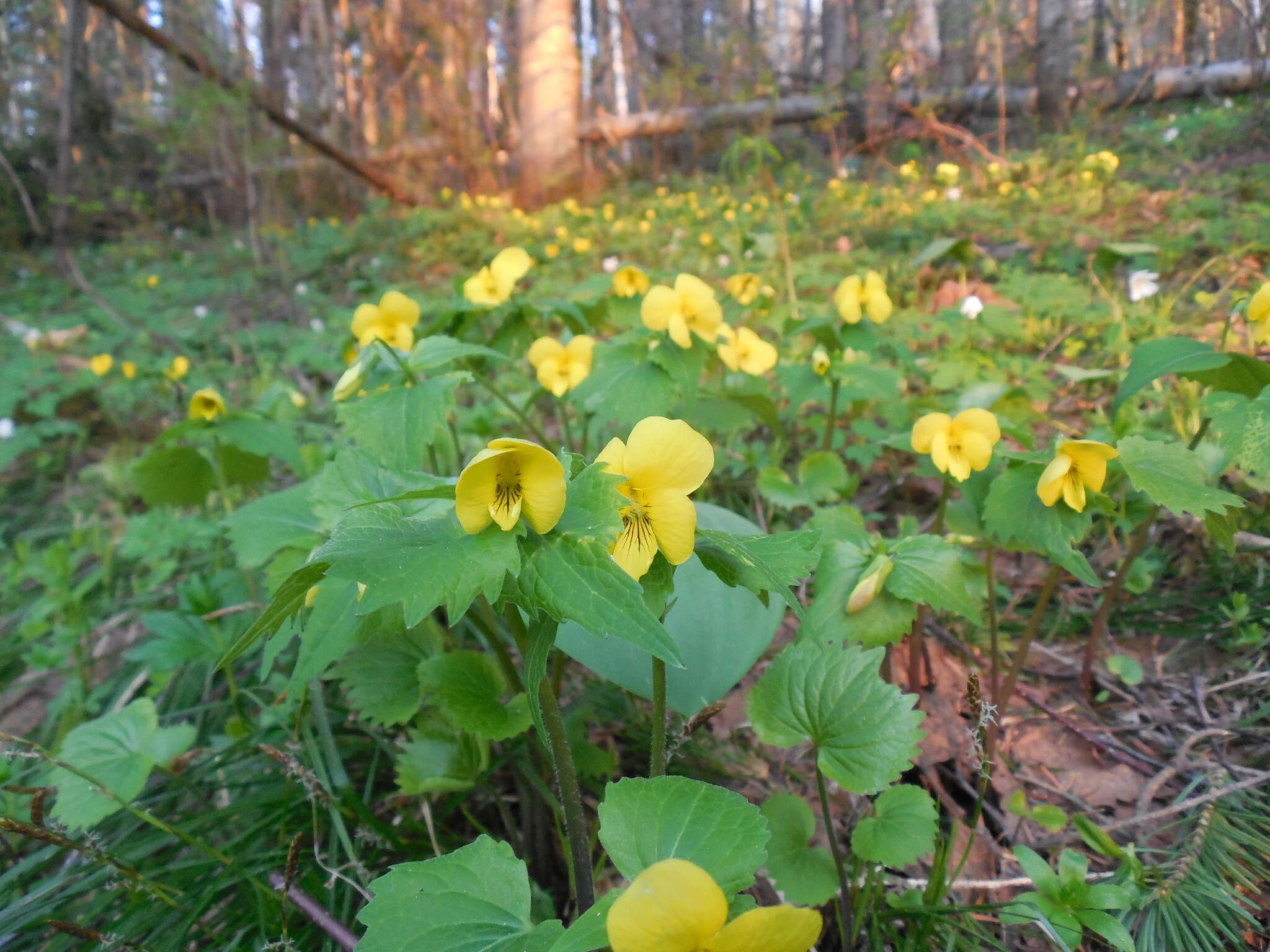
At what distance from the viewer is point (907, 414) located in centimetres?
208

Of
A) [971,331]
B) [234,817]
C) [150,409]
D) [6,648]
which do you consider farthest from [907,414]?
[150,409]

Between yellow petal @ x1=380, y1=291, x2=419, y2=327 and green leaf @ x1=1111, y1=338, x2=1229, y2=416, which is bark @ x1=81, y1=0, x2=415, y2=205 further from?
green leaf @ x1=1111, y1=338, x2=1229, y2=416

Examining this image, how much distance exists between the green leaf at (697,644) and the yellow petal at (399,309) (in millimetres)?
978

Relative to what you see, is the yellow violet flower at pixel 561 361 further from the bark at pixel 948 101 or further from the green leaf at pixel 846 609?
the bark at pixel 948 101

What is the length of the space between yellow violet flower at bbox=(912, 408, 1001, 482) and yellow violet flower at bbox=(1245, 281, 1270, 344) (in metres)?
0.47

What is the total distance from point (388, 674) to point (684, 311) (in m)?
1.02

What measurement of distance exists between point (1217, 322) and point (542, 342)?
2.40 metres

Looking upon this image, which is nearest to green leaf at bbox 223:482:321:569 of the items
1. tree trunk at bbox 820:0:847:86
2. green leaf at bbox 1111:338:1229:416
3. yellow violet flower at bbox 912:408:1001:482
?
yellow violet flower at bbox 912:408:1001:482

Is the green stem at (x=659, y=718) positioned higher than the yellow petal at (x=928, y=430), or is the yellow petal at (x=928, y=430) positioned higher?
the yellow petal at (x=928, y=430)

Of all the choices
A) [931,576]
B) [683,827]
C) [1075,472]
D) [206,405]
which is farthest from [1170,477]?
[206,405]

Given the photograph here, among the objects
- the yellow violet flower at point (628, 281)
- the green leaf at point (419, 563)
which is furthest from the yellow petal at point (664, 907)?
the yellow violet flower at point (628, 281)

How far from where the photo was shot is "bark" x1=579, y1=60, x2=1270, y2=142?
671 cm

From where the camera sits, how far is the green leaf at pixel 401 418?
1284 mm

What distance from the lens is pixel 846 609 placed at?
3.53 ft
